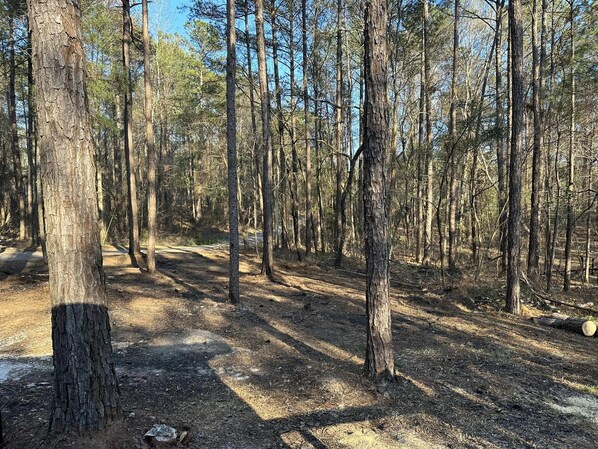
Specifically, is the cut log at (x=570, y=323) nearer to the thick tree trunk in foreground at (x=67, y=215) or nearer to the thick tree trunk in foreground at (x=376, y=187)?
the thick tree trunk in foreground at (x=376, y=187)

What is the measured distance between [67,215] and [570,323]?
30.2 feet

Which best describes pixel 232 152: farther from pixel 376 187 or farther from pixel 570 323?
pixel 570 323

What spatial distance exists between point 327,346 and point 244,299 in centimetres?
370

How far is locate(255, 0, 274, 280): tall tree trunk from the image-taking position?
10.7m

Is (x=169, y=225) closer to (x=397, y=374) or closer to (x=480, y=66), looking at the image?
(x=480, y=66)

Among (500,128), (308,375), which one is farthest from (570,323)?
(500,128)

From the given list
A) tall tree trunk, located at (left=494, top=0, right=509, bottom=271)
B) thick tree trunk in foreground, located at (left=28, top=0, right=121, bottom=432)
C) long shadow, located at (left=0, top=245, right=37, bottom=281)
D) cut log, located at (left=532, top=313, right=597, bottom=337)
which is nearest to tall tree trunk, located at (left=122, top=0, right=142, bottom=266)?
long shadow, located at (left=0, top=245, right=37, bottom=281)

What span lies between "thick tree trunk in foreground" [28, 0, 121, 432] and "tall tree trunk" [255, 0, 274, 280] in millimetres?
8393

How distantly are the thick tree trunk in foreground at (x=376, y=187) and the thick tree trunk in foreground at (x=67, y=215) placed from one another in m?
3.09

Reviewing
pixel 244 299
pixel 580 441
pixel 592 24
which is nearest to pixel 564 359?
pixel 580 441

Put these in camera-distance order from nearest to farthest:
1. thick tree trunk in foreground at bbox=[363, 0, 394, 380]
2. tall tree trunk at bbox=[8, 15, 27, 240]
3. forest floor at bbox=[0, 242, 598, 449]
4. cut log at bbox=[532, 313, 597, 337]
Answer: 1. forest floor at bbox=[0, 242, 598, 449]
2. thick tree trunk in foreground at bbox=[363, 0, 394, 380]
3. cut log at bbox=[532, 313, 597, 337]
4. tall tree trunk at bbox=[8, 15, 27, 240]

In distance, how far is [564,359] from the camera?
6.06 meters

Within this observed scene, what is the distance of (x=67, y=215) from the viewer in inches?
112

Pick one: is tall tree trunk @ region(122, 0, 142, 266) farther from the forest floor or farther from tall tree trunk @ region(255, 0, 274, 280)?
tall tree trunk @ region(255, 0, 274, 280)
